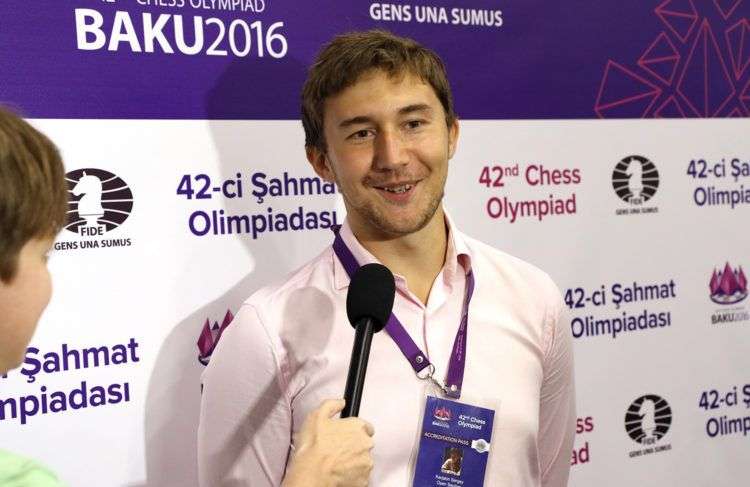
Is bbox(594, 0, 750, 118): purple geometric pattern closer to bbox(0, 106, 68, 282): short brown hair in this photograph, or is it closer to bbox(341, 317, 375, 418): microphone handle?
bbox(341, 317, 375, 418): microphone handle

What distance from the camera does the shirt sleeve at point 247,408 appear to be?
69.8 inches

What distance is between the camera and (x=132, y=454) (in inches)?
79.3

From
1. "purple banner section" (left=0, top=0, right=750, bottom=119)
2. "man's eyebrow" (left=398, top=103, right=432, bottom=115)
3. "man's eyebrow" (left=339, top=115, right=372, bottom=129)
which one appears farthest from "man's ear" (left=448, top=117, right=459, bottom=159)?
"purple banner section" (left=0, top=0, right=750, bottom=119)

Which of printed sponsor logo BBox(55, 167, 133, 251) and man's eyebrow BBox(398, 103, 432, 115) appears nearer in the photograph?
man's eyebrow BBox(398, 103, 432, 115)

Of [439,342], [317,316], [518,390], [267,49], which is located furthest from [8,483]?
[267,49]

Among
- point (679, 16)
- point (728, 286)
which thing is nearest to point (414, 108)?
point (679, 16)

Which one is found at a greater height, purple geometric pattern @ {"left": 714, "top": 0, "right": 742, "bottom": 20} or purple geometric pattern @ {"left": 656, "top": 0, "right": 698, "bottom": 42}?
purple geometric pattern @ {"left": 714, "top": 0, "right": 742, "bottom": 20}

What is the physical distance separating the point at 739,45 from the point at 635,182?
0.72m

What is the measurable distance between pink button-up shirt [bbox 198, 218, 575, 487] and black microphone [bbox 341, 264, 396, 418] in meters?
0.33

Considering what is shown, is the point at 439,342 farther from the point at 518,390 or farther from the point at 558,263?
the point at 558,263

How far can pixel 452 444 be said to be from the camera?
69.1 inches

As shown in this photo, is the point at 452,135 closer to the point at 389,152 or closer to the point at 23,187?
the point at 389,152

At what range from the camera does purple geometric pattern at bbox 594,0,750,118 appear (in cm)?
286

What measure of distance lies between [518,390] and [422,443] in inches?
9.7
